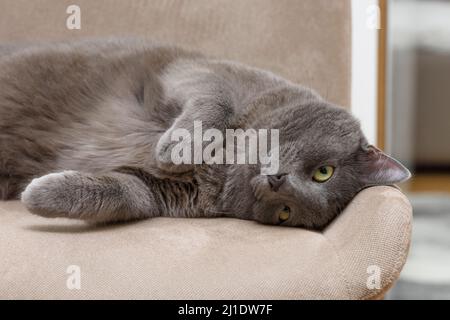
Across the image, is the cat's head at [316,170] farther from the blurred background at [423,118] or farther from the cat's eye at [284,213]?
the blurred background at [423,118]

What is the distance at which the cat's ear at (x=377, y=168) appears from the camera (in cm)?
141

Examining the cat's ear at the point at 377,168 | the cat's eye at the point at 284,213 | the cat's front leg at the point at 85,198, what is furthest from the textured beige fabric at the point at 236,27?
the cat's front leg at the point at 85,198

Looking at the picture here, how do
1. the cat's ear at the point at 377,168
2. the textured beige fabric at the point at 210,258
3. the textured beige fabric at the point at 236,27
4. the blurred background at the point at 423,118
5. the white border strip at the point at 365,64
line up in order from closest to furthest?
the textured beige fabric at the point at 210,258 < the cat's ear at the point at 377,168 < the textured beige fabric at the point at 236,27 < the white border strip at the point at 365,64 < the blurred background at the point at 423,118

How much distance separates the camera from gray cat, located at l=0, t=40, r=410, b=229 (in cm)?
134

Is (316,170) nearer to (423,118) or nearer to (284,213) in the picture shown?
(284,213)

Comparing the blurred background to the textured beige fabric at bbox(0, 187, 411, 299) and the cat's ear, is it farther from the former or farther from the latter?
the textured beige fabric at bbox(0, 187, 411, 299)

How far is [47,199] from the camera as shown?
128cm

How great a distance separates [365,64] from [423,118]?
34.3 inches

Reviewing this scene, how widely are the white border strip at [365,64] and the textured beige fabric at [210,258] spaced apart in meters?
1.20

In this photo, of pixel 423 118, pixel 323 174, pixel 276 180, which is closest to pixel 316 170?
pixel 323 174

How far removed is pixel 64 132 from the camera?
5.21 ft

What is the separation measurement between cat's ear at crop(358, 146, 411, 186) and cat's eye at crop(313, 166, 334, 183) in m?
→ 0.10
